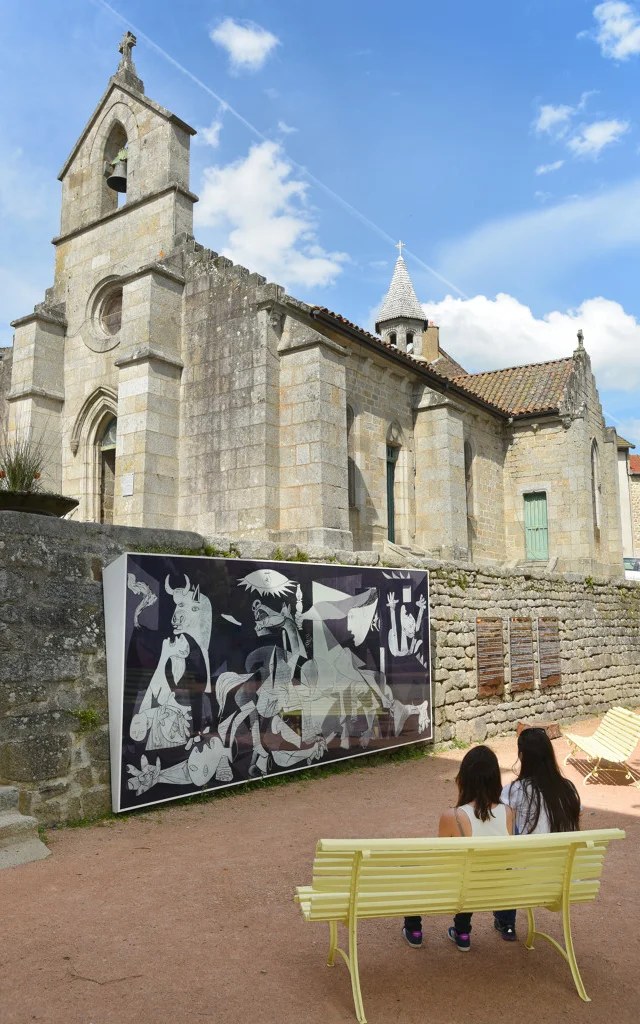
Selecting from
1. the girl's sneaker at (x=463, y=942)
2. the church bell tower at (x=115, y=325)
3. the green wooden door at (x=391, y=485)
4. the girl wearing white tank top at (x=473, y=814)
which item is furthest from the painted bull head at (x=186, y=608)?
the green wooden door at (x=391, y=485)

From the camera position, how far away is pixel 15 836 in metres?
4.79

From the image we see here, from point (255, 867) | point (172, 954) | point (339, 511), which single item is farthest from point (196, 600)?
point (339, 511)

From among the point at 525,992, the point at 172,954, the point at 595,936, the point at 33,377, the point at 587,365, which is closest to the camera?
the point at 525,992

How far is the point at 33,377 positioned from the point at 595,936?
1300 cm

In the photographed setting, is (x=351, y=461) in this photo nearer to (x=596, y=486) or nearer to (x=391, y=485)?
(x=391, y=485)

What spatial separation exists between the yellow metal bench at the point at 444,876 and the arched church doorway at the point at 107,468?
11.3 metres

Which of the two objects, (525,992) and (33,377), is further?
(33,377)

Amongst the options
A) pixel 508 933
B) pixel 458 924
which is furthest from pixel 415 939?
pixel 508 933

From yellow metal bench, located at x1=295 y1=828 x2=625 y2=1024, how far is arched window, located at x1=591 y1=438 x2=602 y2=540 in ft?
57.3

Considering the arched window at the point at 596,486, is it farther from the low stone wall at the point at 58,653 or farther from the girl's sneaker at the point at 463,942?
the girl's sneaker at the point at 463,942

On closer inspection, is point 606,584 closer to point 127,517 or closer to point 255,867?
point 127,517

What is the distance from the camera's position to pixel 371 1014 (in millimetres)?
3041

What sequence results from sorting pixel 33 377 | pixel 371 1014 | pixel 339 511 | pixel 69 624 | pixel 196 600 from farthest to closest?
1. pixel 33 377
2. pixel 339 511
3. pixel 196 600
4. pixel 69 624
5. pixel 371 1014

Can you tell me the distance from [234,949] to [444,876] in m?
1.16
